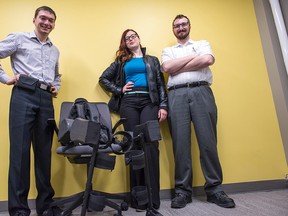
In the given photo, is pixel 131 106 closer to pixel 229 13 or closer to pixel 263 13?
pixel 229 13

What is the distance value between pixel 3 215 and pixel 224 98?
85.2 inches

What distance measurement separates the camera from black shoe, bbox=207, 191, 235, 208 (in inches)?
60.8

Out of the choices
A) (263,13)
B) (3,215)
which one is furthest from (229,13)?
(3,215)

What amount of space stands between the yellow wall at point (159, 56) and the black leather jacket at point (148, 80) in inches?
5.2

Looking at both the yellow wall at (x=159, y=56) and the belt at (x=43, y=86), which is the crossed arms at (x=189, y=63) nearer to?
the yellow wall at (x=159, y=56)

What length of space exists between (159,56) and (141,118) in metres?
0.77

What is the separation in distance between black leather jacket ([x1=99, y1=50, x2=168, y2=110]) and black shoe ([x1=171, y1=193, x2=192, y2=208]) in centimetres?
71

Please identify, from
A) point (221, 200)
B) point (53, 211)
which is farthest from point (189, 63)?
point (53, 211)

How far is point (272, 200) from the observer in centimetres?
167

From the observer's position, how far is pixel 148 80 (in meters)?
1.91

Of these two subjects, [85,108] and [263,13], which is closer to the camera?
[85,108]

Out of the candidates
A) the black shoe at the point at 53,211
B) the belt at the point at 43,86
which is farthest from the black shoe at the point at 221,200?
the belt at the point at 43,86

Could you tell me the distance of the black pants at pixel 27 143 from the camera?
1.45 meters

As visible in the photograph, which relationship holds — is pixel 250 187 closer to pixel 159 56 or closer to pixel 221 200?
pixel 221 200
